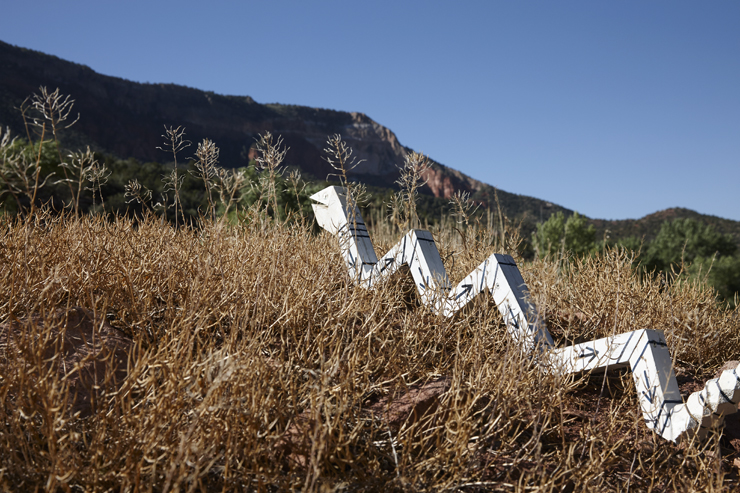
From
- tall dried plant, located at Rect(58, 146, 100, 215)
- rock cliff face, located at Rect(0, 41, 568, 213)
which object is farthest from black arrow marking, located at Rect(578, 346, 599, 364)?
rock cliff face, located at Rect(0, 41, 568, 213)

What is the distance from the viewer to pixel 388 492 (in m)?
1.40

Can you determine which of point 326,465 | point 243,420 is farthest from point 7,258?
point 326,465

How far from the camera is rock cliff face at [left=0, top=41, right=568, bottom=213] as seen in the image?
52219mm

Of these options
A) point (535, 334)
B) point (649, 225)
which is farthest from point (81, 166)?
point (649, 225)

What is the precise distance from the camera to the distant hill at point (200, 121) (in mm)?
50188

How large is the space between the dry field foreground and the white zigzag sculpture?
4.2 inches

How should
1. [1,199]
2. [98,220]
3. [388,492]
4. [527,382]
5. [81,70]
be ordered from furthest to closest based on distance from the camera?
[81,70] < [1,199] < [98,220] < [527,382] < [388,492]

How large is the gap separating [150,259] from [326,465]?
147cm

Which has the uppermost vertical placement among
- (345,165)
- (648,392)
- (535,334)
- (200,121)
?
(200,121)

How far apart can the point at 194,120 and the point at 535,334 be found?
251 ft

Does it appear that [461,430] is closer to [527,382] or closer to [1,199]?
[527,382]

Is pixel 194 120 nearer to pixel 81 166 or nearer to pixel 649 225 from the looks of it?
pixel 649 225

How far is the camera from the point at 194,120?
70.1 m

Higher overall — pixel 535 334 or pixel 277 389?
pixel 535 334
